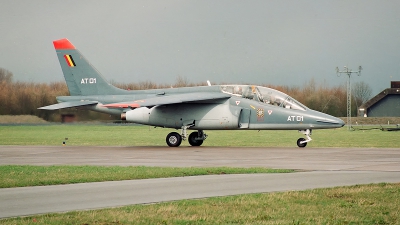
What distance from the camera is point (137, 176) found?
563 inches

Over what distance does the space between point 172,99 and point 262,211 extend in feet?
60.1

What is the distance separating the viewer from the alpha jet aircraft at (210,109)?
27156mm

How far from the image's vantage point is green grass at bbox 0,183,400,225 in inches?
341

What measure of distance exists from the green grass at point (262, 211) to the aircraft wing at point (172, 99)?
1611 cm

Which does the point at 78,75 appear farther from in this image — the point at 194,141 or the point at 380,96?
the point at 380,96

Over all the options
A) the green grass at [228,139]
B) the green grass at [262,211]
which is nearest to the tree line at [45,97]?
the green grass at [228,139]

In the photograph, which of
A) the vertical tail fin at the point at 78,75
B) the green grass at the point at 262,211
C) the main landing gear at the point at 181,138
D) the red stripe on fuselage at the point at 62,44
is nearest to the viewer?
the green grass at the point at 262,211

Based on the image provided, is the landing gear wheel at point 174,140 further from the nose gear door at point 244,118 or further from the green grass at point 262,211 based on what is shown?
the green grass at point 262,211

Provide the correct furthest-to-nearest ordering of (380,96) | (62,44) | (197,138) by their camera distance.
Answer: (380,96), (62,44), (197,138)

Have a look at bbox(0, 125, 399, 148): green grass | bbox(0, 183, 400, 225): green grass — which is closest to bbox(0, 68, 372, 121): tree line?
bbox(0, 125, 399, 148): green grass

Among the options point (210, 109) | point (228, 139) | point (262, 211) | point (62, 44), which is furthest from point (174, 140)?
point (262, 211)

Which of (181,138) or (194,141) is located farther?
(194,141)

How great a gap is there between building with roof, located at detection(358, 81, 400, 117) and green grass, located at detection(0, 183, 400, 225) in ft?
255

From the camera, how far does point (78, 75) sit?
3122 cm
